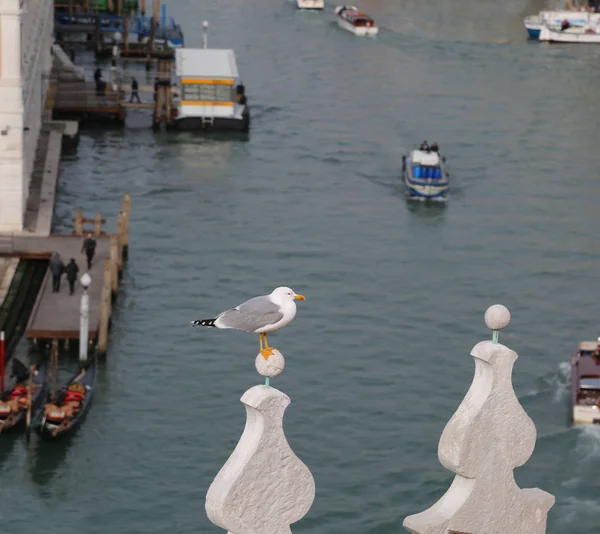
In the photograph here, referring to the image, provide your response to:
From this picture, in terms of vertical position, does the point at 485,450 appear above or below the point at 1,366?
above

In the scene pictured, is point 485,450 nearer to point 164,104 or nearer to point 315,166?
point 315,166

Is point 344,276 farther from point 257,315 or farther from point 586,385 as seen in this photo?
point 257,315

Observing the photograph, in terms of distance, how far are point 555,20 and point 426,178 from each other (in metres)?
56.7

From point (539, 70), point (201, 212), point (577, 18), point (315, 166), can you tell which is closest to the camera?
point (201, 212)

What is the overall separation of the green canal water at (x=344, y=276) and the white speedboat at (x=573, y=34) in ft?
19.0

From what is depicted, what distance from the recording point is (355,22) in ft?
469

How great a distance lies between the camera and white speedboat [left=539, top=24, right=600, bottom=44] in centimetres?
14425

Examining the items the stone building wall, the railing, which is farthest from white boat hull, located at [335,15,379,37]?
the railing

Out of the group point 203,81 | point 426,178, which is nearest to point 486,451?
point 426,178

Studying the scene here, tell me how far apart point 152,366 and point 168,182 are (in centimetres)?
3063

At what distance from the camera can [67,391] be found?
5784cm

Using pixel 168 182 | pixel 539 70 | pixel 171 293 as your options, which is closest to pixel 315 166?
pixel 168 182

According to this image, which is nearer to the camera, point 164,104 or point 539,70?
point 164,104

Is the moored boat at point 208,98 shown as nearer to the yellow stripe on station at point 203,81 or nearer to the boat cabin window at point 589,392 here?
the yellow stripe on station at point 203,81
